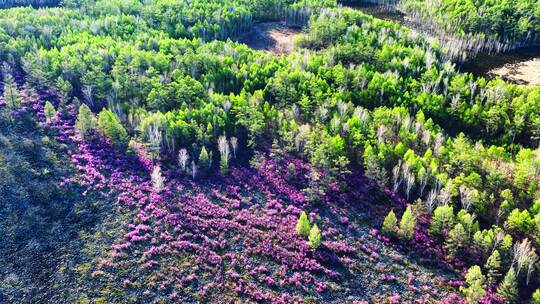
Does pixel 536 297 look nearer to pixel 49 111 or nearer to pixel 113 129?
pixel 113 129

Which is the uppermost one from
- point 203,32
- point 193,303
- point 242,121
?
point 203,32

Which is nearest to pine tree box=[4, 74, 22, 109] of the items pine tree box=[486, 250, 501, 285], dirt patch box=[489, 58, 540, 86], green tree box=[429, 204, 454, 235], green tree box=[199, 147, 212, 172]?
green tree box=[199, 147, 212, 172]

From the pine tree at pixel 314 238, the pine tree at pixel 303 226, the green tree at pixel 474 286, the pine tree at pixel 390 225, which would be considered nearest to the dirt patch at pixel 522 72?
the pine tree at pixel 390 225

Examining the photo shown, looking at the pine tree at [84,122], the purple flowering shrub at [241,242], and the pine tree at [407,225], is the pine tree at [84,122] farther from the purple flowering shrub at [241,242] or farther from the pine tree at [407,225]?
the pine tree at [407,225]

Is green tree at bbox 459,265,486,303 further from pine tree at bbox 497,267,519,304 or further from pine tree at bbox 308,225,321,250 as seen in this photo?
pine tree at bbox 308,225,321,250

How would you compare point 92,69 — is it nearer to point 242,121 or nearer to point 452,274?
point 242,121

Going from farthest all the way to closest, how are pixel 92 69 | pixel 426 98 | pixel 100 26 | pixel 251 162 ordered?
pixel 100 26, pixel 92 69, pixel 426 98, pixel 251 162

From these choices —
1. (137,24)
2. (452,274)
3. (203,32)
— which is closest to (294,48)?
(203,32)
